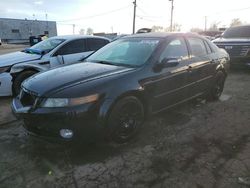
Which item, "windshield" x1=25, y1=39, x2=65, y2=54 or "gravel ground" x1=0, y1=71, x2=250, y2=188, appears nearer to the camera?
"gravel ground" x1=0, y1=71, x2=250, y2=188

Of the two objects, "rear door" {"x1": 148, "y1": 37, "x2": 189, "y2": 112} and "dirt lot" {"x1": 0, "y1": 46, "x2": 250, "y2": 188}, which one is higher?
"rear door" {"x1": 148, "y1": 37, "x2": 189, "y2": 112}

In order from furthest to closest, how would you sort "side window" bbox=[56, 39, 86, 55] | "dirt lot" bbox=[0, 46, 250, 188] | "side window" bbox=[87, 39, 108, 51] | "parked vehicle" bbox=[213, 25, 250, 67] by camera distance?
"parked vehicle" bbox=[213, 25, 250, 67] < "side window" bbox=[87, 39, 108, 51] < "side window" bbox=[56, 39, 86, 55] < "dirt lot" bbox=[0, 46, 250, 188]

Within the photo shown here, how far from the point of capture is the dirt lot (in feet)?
9.82

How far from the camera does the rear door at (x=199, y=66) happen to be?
16.3 feet

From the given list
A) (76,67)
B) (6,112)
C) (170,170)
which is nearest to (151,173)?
(170,170)

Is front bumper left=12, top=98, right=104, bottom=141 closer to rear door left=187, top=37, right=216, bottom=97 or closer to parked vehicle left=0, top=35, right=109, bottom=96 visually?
rear door left=187, top=37, right=216, bottom=97

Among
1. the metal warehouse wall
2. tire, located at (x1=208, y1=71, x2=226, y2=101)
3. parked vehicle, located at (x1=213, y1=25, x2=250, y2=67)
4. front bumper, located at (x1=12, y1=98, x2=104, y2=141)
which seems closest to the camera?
front bumper, located at (x1=12, y1=98, x2=104, y2=141)

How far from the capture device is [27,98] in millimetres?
3682

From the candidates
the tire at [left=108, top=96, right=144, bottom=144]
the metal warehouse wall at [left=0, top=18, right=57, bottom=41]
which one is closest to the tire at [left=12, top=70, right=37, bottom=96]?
the tire at [left=108, top=96, right=144, bottom=144]

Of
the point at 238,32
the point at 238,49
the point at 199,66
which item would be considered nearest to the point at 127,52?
the point at 199,66

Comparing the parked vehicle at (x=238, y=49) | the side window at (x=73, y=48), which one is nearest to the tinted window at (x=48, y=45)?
the side window at (x=73, y=48)

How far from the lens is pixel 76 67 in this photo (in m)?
4.27

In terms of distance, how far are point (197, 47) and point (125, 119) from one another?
7.91 ft

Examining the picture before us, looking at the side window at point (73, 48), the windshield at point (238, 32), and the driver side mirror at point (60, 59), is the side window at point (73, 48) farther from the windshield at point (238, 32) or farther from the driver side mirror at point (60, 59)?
the windshield at point (238, 32)
